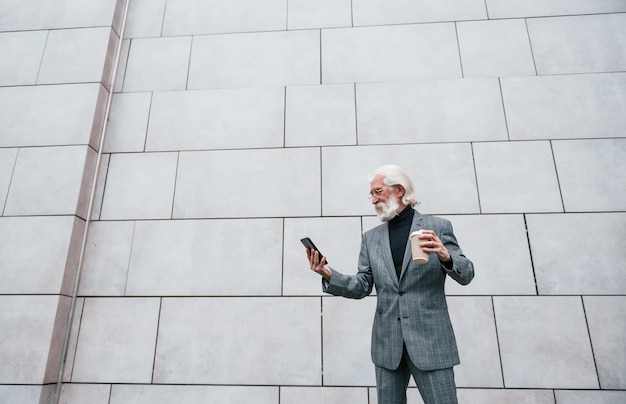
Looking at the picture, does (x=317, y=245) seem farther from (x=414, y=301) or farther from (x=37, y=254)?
(x=37, y=254)

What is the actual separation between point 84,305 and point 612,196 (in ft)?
14.9

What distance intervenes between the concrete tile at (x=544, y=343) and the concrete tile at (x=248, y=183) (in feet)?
5.85

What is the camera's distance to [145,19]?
4.48 m

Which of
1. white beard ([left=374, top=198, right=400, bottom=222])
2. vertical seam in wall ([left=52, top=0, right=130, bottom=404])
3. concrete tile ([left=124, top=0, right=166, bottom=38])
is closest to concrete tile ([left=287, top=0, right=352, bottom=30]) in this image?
concrete tile ([left=124, top=0, right=166, bottom=38])

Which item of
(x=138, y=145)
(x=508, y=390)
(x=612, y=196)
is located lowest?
(x=508, y=390)

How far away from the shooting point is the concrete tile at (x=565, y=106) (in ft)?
12.0

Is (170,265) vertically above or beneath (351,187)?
beneath

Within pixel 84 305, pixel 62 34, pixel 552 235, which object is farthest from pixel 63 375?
pixel 552 235

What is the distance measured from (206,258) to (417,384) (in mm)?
2090

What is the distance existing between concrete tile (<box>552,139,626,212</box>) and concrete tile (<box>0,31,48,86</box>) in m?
5.05

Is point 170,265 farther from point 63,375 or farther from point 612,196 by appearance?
point 612,196

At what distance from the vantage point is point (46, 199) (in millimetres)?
3641

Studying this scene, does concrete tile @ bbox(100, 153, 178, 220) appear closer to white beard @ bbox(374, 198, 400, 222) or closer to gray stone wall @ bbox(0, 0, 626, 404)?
gray stone wall @ bbox(0, 0, 626, 404)

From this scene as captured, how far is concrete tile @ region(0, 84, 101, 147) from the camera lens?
3.85m
